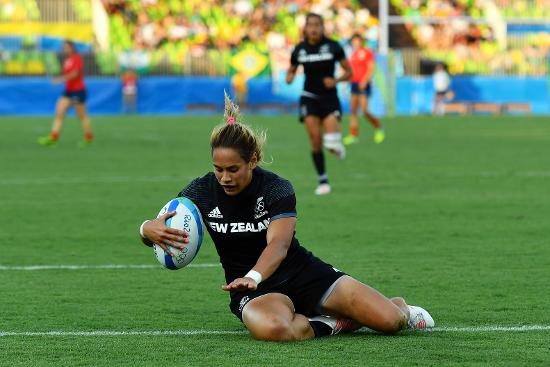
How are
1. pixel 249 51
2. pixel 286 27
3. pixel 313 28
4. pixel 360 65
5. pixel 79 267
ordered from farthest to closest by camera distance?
pixel 286 27
pixel 249 51
pixel 360 65
pixel 313 28
pixel 79 267

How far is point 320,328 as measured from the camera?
6582mm

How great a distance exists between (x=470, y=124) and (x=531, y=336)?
29.5 m

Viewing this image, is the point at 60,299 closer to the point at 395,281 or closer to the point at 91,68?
the point at 395,281

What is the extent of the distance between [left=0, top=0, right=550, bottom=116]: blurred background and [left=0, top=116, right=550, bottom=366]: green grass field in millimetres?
19746

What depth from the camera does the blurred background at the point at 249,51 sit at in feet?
141

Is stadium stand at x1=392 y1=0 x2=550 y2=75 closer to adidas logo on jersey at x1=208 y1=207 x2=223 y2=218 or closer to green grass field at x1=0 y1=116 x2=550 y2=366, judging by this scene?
green grass field at x1=0 y1=116 x2=550 y2=366

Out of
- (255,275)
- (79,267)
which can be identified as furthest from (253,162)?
(79,267)

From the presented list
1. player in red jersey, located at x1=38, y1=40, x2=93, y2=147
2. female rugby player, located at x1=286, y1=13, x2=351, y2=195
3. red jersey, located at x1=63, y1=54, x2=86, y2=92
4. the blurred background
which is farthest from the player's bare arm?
the blurred background

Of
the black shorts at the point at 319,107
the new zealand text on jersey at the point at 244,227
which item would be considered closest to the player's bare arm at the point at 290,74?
the black shorts at the point at 319,107

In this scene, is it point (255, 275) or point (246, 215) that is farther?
point (246, 215)

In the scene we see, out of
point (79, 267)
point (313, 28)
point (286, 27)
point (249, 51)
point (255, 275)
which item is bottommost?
point (249, 51)

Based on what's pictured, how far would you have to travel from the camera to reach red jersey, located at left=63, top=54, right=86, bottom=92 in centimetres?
2598

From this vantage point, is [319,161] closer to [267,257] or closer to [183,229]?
[183,229]

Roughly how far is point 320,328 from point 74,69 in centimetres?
2038
